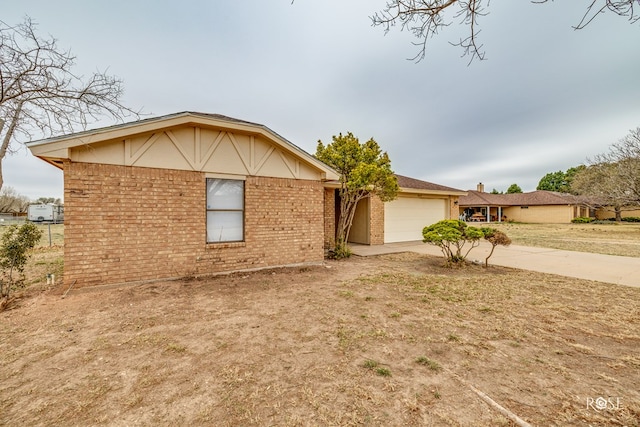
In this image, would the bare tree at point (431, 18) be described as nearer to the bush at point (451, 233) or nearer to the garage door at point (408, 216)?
the bush at point (451, 233)

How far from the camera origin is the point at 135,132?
217 inches

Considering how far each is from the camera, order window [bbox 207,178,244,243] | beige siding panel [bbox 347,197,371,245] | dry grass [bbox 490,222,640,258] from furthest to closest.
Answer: beige siding panel [bbox 347,197,371,245] < dry grass [bbox 490,222,640,258] < window [bbox 207,178,244,243]

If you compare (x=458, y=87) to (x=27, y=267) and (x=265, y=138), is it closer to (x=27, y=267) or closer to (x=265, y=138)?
(x=265, y=138)

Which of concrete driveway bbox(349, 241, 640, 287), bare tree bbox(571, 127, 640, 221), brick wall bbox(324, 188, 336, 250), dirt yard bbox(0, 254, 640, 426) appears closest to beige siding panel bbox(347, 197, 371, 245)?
concrete driveway bbox(349, 241, 640, 287)

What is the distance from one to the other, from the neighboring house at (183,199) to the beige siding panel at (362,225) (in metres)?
4.86

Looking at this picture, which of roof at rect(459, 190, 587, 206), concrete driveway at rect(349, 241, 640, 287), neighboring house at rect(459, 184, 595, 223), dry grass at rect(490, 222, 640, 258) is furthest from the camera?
roof at rect(459, 190, 587, 206)

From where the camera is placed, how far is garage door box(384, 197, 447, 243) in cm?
1325

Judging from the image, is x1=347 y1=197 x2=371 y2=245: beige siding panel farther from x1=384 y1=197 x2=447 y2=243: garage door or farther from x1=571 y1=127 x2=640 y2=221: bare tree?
x1=571 y1=127 x2=640 y2=221: bare tree

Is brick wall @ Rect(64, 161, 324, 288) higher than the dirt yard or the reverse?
higher

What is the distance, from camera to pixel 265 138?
7.07 meters

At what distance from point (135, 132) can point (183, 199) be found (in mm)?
1655

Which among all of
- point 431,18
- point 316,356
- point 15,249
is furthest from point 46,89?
point 431,18

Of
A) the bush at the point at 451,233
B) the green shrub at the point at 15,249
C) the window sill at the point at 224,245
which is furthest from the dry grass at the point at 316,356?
the bush at the point at 451,233
